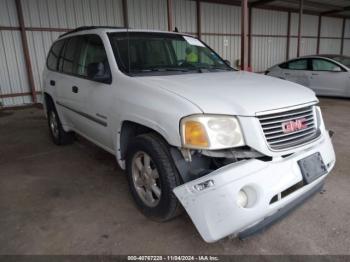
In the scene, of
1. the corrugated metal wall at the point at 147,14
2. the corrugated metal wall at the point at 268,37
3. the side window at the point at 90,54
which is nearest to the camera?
the side window at the point at 90,54

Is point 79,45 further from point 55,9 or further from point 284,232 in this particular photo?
point 55,9

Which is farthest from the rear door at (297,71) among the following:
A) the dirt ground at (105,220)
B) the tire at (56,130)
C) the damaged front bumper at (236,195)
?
the damaged front bumper at (236,195)

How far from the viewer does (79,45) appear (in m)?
3.61

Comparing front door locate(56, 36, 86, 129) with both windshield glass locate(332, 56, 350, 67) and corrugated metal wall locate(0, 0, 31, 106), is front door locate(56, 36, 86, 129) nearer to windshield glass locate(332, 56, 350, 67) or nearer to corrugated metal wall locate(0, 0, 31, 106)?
corrugated metal wall locate(0, 0, 31, 106)

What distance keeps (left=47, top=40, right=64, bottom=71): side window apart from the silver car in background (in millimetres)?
7463

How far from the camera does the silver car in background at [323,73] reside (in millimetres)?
8281


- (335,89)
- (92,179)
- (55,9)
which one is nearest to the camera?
(92,179)

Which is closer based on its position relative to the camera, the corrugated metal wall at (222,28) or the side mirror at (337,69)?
the side mirror at (337,69)

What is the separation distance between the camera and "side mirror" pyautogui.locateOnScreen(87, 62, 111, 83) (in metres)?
2.73

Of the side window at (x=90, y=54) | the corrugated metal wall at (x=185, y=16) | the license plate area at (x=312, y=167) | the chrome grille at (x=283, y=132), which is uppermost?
the corrugated metal wall at (x=185, y=16)

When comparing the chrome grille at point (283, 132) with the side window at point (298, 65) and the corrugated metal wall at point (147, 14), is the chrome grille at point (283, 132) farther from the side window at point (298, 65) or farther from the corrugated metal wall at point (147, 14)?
Answer: the corrugated metal wall at point (147, 14)

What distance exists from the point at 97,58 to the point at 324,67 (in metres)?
7.69

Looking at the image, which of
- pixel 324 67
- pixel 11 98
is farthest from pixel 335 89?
pixel 11 98

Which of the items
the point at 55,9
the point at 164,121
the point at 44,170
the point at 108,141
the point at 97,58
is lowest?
the point at 44,170
